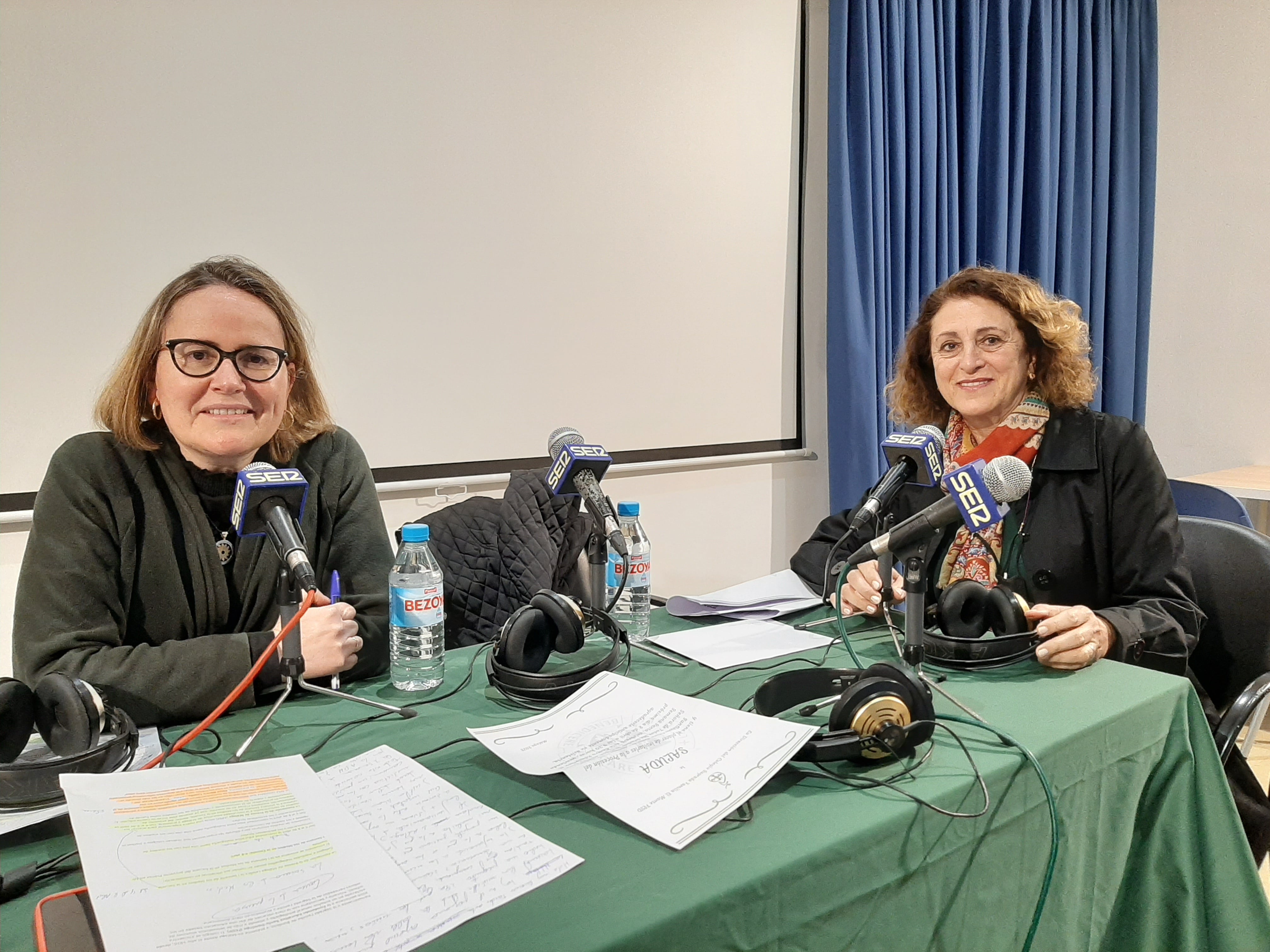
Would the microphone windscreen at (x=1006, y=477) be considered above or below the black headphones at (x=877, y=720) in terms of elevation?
above

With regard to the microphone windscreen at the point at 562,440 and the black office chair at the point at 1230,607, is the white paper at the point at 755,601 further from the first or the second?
the black office chair at the point at 1230,607

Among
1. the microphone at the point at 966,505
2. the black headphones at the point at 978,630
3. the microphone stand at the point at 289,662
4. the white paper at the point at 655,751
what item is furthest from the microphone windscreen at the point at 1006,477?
the microphone stand at the point at 289,662

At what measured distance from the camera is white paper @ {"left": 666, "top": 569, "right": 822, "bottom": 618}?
162 cm

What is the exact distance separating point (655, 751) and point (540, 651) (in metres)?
0.33

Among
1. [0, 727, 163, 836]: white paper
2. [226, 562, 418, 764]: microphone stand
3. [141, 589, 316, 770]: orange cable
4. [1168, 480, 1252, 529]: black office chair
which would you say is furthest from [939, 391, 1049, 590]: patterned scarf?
[0, 727, 163, 836]: white paper

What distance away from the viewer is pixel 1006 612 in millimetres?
1314

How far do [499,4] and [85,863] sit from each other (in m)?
2.36

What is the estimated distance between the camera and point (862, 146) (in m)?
3.00

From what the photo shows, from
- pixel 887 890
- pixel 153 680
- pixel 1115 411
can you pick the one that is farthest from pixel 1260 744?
pixel 153 680

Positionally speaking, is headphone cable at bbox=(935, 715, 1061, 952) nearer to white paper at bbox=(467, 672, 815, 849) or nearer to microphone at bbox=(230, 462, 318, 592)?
white paper at bbox=(467, 672, 815, 849)

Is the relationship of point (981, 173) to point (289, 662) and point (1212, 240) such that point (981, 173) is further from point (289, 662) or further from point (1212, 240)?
point (289, 662)

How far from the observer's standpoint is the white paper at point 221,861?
0.64 metres

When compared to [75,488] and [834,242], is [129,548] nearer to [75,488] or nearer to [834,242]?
[75,488]

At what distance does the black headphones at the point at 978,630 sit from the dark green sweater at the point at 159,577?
2.73ft
